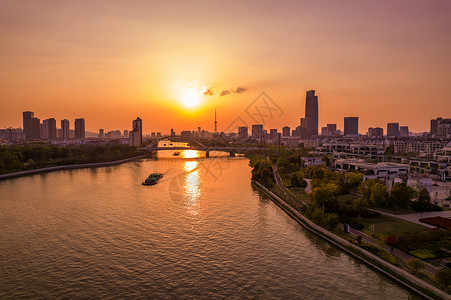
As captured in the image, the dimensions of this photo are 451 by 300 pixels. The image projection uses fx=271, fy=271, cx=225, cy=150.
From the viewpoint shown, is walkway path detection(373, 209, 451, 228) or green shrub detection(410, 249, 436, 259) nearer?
green shrub detection(410, 249, 436, 259)

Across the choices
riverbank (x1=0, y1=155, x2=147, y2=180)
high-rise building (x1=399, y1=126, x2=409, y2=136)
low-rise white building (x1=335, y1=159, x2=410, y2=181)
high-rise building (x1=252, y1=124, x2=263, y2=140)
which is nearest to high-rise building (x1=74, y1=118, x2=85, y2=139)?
high-rise building (x1=252, y1=124, x2=263, y2=140)

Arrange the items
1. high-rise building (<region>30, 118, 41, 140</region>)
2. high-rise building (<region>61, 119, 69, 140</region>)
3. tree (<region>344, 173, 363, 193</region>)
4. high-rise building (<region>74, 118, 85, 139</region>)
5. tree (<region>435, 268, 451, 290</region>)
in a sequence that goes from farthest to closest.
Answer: high-rise building (<region>74, 118, 85, 139</region>) → high-rise building (<region>61, 119, 69, 140</region>) → high-rise building (<region>30, 118, 41, 140</region>) → tree (<region>344, 173, 363, 193</region>) → tree (<region>435, 268, 451, 290</region>)

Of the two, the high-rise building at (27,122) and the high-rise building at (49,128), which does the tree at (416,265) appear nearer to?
the high-rise building at (27,122)

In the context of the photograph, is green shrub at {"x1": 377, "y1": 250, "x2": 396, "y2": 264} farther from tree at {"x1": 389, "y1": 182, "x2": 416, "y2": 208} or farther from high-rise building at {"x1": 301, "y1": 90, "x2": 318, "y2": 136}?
high-rise building at {"x1": 301, "y1": 90, "x2": 318, "y2": 136}

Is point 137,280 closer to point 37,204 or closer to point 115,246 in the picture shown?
point 115,246

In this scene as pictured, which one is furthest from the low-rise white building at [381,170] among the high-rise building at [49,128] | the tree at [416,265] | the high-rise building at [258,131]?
the high-rise building at [49,128]

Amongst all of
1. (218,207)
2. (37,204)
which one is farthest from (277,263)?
(37,204)

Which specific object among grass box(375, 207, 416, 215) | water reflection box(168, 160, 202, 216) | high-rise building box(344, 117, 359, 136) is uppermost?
high-rise building box(344, 117, 359, 136)
